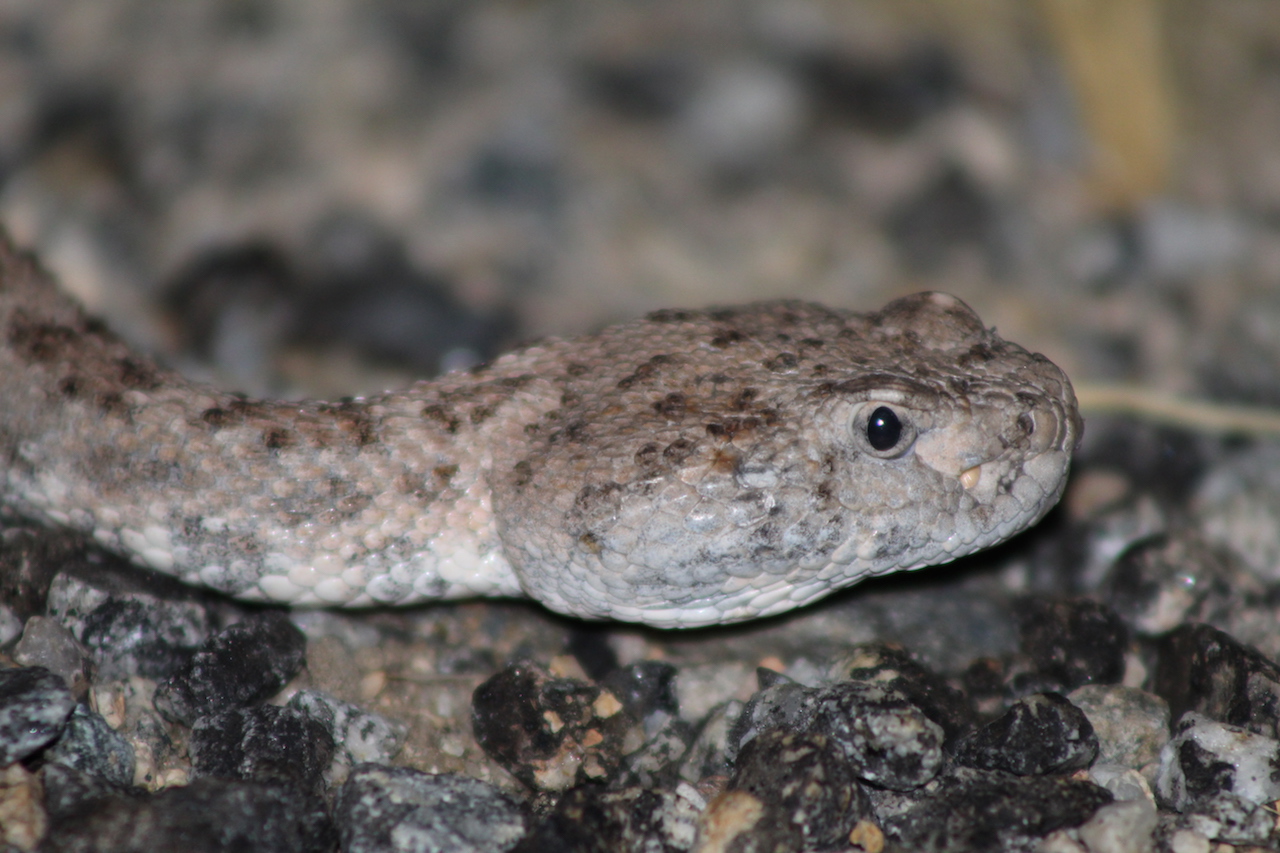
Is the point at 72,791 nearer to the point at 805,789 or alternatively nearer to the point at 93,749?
the point at 93,749

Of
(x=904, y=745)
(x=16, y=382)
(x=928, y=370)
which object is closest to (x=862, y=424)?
(x=928, y=370)

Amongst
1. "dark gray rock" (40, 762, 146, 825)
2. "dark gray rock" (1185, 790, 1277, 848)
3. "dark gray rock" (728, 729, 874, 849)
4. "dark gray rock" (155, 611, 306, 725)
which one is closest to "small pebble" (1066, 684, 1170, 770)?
"dark gray rock" (1185, 790, 1277, 848)

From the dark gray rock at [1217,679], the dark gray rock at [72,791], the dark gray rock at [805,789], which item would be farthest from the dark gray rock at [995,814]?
the dark gray rock at [72,791]

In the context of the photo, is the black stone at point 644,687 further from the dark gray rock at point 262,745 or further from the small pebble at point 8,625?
the small pebble at point 8,625

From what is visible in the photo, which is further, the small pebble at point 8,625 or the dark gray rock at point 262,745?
the small pebble at point 8,625

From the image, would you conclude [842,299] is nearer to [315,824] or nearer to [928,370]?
[928,370]

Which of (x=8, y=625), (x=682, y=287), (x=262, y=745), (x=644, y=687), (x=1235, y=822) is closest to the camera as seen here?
(x=1235, y=822)

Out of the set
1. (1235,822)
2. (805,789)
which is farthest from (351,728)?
(1235,822)
